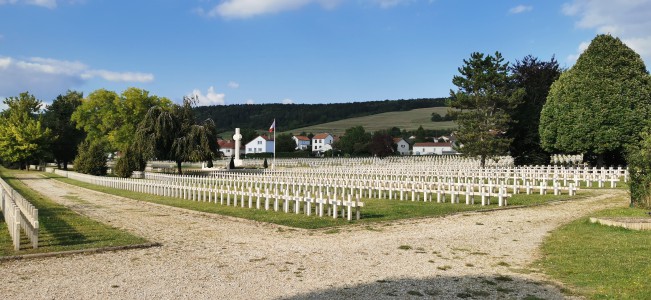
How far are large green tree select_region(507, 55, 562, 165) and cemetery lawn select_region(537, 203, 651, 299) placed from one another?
40.9m

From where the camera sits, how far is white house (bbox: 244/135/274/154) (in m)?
141

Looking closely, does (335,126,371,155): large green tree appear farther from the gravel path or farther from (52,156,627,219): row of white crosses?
the gravel path

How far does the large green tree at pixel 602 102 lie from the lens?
38.0 meters

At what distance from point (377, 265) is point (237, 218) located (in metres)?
8.15

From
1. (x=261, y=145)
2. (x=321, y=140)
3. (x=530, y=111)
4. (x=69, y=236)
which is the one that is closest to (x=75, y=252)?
(x=69, y=236)

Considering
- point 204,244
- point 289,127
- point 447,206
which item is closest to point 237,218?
point 204,244

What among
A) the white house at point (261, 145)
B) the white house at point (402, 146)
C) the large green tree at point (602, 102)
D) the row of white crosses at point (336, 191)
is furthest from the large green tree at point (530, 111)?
the white house at point (261, 145)

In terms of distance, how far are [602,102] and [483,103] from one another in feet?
35.4

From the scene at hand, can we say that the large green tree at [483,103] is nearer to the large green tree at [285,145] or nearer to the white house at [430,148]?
the large green tree at [285,145]

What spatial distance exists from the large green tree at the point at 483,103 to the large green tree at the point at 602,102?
4897 millimetres

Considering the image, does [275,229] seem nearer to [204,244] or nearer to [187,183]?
[204,244]

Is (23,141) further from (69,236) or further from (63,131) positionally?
(69,236)

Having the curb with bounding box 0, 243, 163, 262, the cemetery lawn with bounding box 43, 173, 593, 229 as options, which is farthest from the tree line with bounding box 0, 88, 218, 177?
the curb with bounding box 0, 243, 163, 262

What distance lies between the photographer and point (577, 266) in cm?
855
